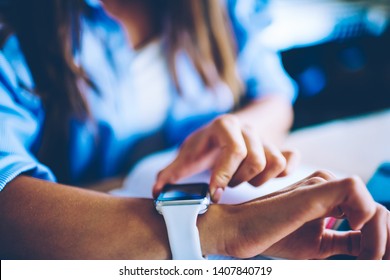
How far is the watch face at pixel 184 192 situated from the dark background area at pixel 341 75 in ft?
2.97

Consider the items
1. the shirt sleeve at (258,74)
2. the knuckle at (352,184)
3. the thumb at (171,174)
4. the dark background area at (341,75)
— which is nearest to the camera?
the knuckle at (352,184)

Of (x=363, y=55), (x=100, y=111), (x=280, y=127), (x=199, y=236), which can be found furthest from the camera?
(x=363, y=55)

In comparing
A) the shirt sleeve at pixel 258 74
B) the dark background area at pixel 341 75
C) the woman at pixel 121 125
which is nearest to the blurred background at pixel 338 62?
the dark background area at pixel 341 75

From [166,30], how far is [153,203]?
0.40 m

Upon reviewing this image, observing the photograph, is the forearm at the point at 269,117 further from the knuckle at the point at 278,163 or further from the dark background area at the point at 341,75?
the dark background area at the point at 341,75

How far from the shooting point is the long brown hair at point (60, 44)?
0.50m

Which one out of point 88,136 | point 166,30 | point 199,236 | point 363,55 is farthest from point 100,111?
point 363,55

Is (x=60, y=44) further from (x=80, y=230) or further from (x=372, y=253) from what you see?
(x=372, y=253)

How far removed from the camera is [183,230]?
33cm

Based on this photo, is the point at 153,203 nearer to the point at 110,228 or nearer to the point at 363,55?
the point at 110,228

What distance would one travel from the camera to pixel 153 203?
1.20ft

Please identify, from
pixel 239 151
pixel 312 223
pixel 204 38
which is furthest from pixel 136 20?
pixel 312 223

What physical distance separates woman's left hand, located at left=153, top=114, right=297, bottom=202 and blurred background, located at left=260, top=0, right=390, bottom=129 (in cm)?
72
